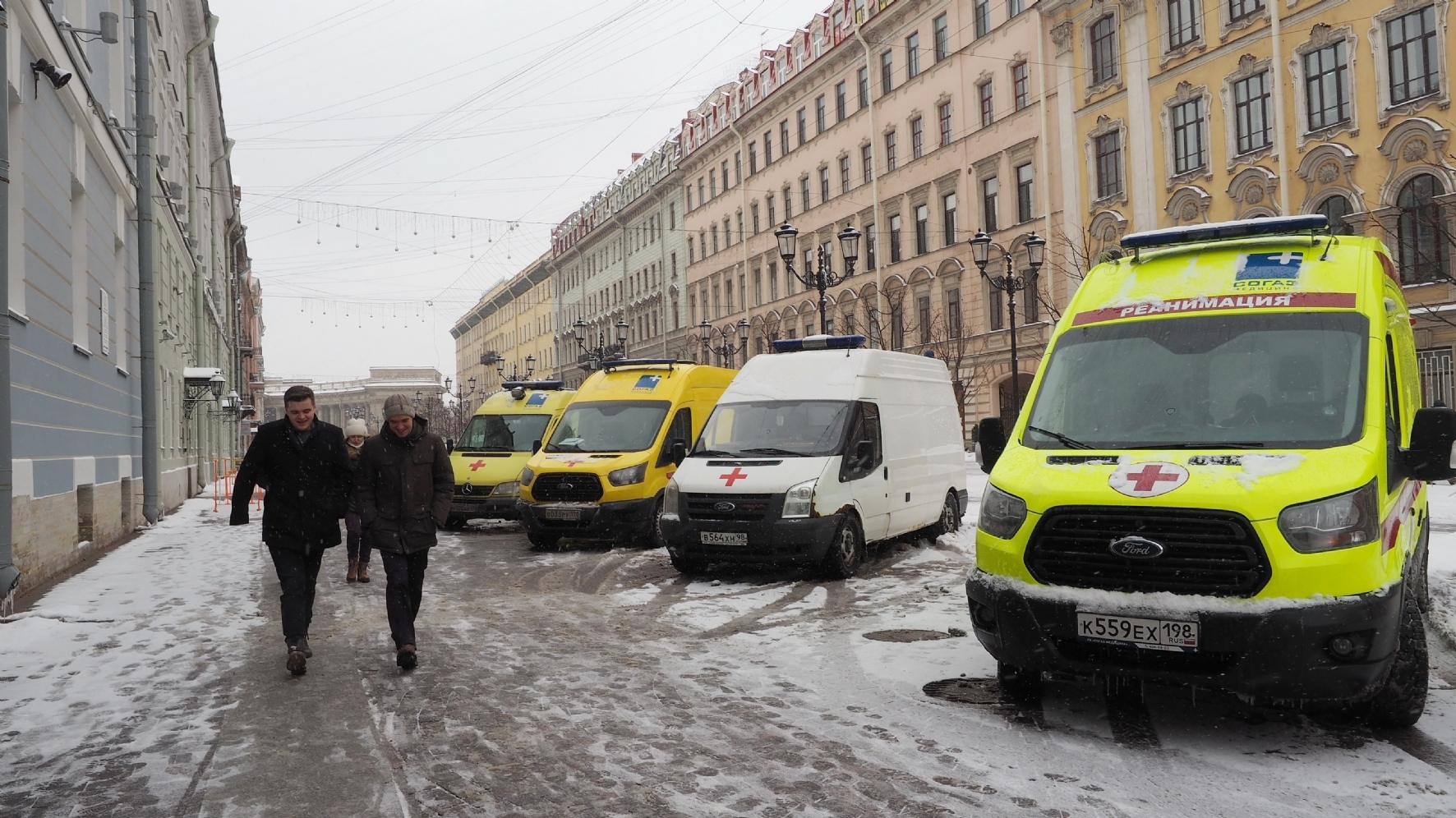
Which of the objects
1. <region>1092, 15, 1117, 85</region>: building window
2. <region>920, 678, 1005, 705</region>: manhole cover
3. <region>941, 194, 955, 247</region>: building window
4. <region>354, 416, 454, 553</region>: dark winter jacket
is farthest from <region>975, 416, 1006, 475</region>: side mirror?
Answer: <region>941, 194, 955, 247</region>: building window

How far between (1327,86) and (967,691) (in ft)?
82.2

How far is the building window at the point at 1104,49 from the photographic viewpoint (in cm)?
3234

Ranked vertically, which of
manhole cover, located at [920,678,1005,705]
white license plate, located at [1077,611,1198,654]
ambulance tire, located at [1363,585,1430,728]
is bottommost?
manhole cover, located at [920,678,1005,705]

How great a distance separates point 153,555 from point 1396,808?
44.4 ft

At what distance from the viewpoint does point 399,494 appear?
6.93 m

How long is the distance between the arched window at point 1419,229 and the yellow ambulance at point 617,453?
54.7ft

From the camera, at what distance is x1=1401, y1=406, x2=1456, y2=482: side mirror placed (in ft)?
17.1

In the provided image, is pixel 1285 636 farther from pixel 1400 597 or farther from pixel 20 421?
pixel 20 421

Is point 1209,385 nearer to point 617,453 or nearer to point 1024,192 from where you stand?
point 617,453

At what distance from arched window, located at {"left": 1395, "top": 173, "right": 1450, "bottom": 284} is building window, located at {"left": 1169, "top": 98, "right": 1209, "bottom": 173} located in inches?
229

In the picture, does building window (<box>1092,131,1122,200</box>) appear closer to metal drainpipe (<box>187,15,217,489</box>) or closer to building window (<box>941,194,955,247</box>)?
building window (<box>941,194,955,247</box>)

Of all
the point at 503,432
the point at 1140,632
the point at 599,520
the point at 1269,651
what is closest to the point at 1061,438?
the point at 1140,632

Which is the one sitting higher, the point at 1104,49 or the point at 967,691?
the point at 1104,49

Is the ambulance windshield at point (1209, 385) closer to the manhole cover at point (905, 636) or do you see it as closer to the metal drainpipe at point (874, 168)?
the manhole cover at point (905, 636)
